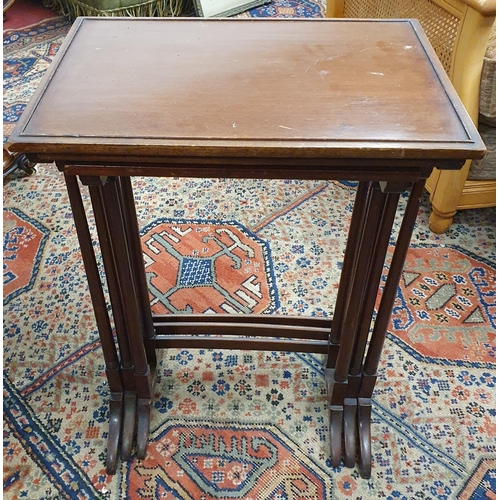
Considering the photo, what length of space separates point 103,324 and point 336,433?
63 centimetres

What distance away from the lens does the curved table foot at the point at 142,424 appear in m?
1.34

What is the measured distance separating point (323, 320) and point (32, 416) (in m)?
0.81

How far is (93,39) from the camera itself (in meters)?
1.12

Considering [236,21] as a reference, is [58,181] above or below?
below

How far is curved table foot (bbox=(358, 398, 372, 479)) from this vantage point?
1306 millimetres

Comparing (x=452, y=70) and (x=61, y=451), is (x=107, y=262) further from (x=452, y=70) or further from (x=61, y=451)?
(x=452, y=70)

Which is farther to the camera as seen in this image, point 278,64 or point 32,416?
point 32,416

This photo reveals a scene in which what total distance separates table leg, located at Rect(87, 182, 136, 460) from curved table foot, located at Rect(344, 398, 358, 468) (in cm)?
53

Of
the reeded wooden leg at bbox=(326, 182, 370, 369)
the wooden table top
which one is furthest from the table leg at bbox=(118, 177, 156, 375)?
the reeded wooden leg at bbox=(326, 182, 370, 369)

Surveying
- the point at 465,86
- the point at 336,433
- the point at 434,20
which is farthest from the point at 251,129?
the point at 434,20

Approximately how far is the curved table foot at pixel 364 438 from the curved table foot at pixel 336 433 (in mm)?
48

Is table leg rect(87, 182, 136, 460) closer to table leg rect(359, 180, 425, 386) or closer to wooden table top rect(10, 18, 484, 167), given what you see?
wooden table top rect(10, 18, 484, 167)

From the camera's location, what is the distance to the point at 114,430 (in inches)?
52.7

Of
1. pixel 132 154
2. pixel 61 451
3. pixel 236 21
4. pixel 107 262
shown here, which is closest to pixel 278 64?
pixel 236 21
